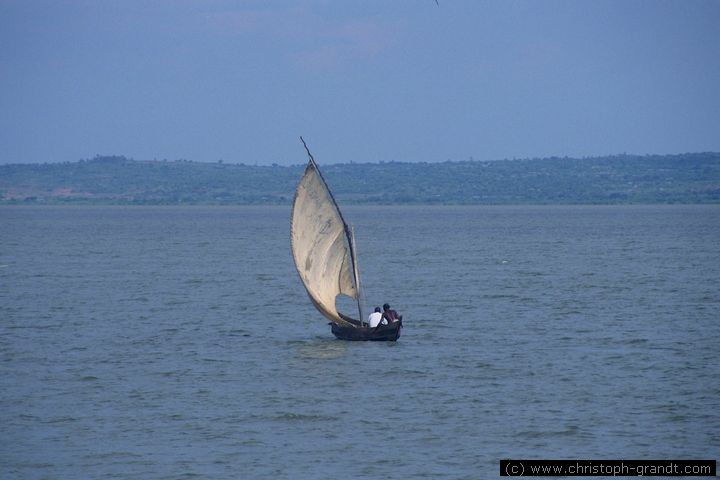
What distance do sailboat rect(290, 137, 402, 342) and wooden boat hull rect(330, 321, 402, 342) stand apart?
0.17 meters

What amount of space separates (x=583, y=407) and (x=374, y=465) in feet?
25.6

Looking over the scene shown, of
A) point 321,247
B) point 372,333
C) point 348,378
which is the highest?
point 321,247

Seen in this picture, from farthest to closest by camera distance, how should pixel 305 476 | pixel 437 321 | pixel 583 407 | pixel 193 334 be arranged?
pixel 437 321 → pixel 193 334 → pixel 583 407 → pixel 305 476

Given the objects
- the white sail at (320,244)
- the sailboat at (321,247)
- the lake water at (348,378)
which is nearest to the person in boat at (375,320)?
the sailboat at (321,247)

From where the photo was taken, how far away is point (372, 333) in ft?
142

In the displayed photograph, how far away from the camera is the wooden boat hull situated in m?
42.8

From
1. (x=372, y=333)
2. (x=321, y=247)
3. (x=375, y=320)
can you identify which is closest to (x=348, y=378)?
(x=372, y=333)

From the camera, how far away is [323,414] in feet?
103

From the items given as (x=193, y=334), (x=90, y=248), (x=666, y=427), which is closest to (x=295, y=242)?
(x=193, y=334)

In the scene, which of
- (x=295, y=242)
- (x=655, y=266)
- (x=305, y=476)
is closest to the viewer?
(x=305, y=476)

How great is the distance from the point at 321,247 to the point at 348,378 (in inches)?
356

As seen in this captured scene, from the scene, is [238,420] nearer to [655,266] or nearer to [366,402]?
[366,402]

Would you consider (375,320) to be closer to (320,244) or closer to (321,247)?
(321,247)

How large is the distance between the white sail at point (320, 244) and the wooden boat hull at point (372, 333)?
58cm
